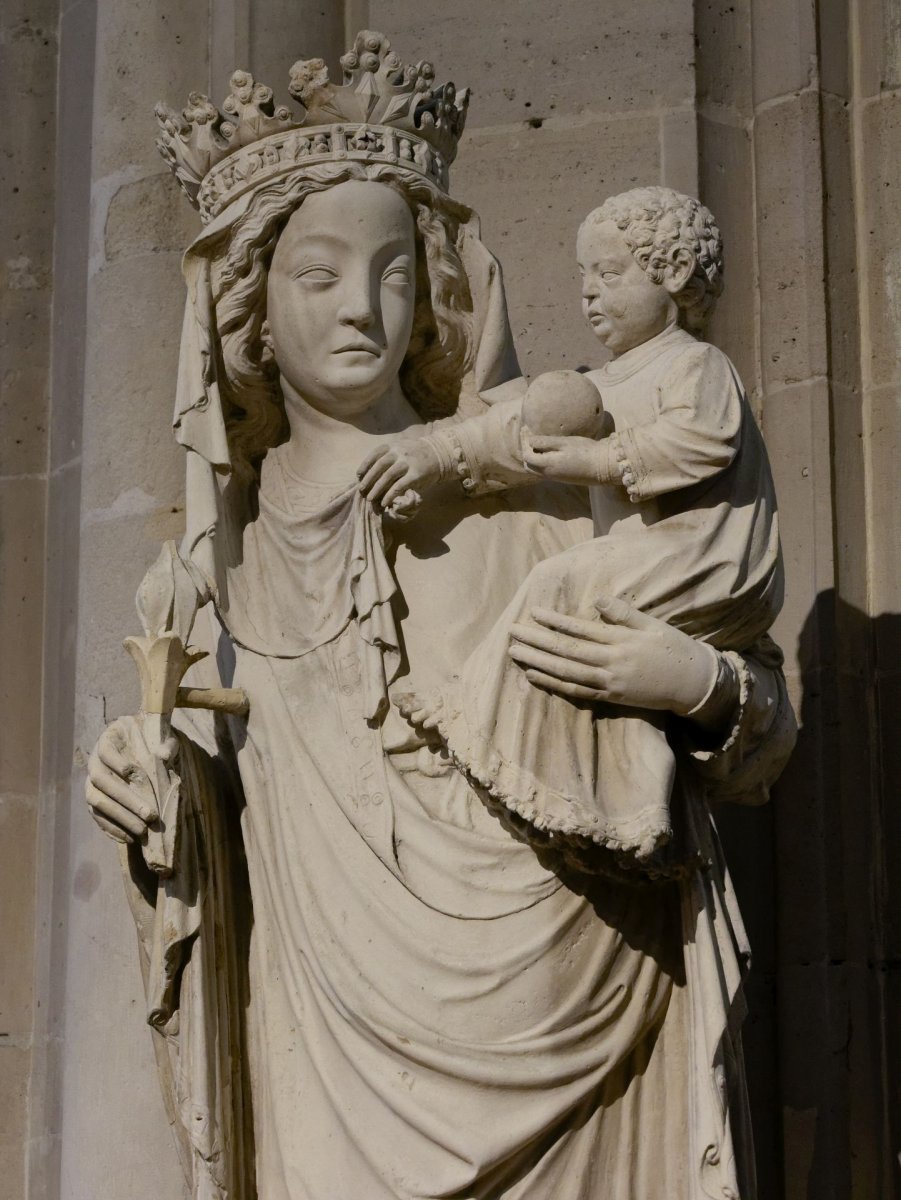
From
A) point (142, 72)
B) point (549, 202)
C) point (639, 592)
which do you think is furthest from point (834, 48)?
point (639, 592)

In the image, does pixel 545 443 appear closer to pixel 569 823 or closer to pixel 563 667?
pixel 563 667

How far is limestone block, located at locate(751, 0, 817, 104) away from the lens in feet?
17.6

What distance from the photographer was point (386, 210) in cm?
432

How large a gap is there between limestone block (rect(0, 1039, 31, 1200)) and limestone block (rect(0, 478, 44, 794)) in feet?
1.71

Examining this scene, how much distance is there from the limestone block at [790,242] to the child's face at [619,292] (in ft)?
3.92

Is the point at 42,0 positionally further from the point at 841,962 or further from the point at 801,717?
the point at 841,962

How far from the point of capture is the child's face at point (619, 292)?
4.05 meters

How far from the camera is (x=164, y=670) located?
4.06 meters

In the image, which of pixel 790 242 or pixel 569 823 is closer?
pixel 569 823

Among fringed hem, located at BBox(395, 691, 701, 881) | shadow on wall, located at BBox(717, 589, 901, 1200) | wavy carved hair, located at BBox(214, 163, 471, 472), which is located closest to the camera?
fringed hem, located at BBox(395, 691, 701, 881)

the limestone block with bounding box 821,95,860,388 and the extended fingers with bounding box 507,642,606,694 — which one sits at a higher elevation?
the limestone block with bounding box 821,95,860,388

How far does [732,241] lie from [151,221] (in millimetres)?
1129

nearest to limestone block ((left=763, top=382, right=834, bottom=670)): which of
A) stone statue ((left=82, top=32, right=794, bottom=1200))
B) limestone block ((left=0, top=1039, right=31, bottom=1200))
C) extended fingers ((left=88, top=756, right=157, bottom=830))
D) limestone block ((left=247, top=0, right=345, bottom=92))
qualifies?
stone statue ((left=82, top=32, right=794, bottom=1200))

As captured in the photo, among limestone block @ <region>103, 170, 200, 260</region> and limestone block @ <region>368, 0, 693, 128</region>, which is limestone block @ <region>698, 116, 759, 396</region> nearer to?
limestone block @ <region>368, 0, 693, 128</region>
